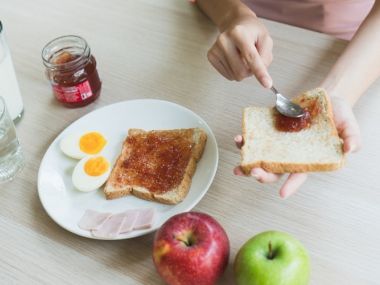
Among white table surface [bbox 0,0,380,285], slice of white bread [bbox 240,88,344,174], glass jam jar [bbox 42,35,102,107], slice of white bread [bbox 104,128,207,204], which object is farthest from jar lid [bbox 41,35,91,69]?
slice of white bread [bbox 240,88,344,174]

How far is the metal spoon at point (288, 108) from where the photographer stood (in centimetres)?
107

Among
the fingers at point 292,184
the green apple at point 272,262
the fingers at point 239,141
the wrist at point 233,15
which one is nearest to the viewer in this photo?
the green apple at point 272,262

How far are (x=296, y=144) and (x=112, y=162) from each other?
16.4 inches

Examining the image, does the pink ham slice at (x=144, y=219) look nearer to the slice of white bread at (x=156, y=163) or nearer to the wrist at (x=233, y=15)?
the slice of white bread at (x=156, y=163)

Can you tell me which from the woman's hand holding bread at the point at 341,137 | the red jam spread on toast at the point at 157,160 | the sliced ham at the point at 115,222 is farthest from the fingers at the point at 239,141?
the sliced ham at the point at 115,222

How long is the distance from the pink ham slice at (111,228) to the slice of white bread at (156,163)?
7 centimetres

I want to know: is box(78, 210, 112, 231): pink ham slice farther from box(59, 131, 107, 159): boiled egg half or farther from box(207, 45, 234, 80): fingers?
box(207, 45, 234, 80): fingers

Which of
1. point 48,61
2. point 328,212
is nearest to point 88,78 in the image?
point 48,61

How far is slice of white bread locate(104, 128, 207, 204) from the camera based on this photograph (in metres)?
1.05

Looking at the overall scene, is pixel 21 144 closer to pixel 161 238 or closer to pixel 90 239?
pixel 90 239

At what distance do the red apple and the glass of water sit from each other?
455 mm

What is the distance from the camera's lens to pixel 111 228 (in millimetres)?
991

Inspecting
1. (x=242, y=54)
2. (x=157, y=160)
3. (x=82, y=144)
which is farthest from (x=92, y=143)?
(x=242, y=54)

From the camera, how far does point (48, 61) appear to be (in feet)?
4.10
